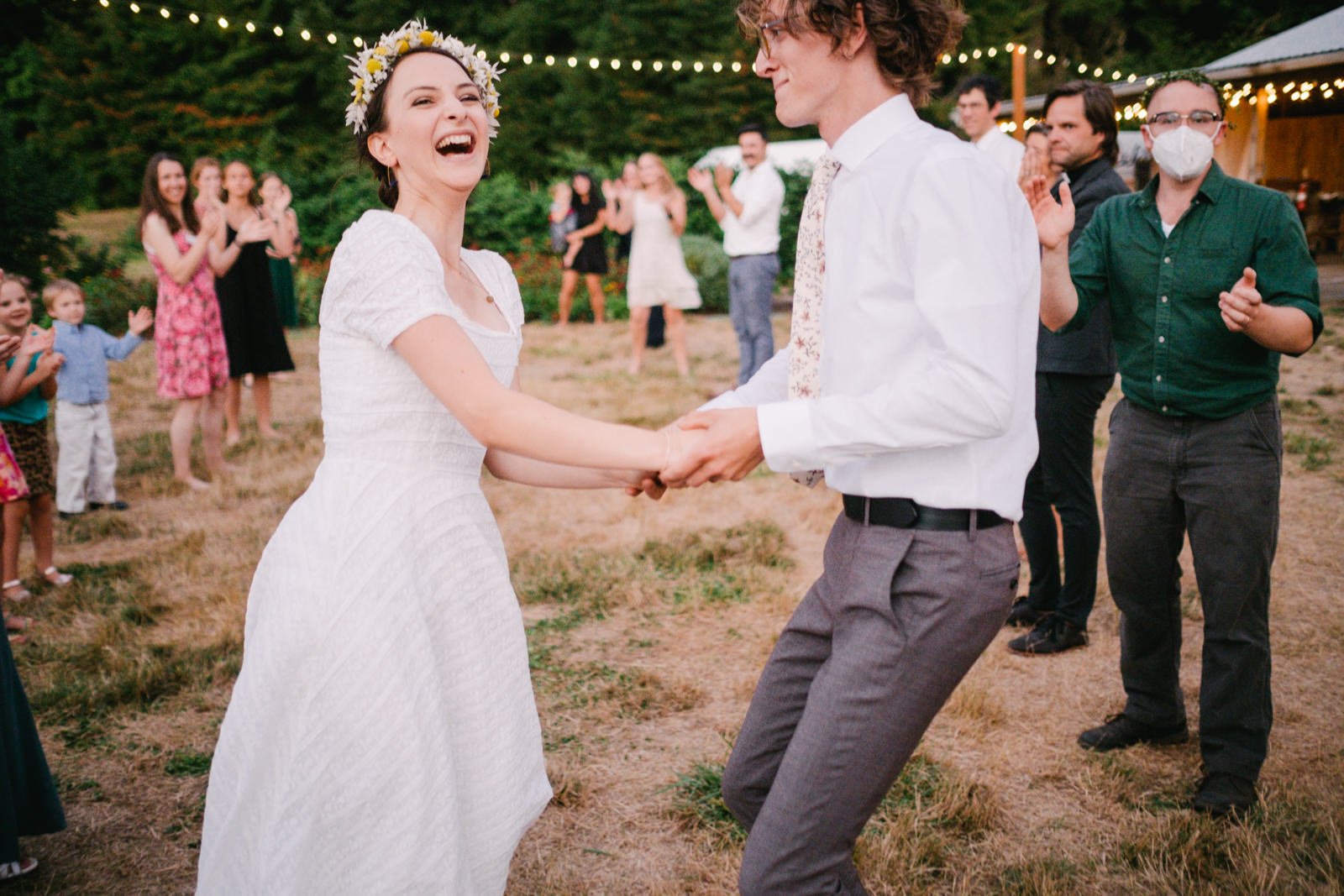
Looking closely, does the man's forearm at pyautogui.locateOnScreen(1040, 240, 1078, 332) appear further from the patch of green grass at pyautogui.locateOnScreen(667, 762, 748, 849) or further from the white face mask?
the patch of green grass at pyautogui.locateOnScreen(667, 762, 748, 849)

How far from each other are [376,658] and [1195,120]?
2892 millimetres

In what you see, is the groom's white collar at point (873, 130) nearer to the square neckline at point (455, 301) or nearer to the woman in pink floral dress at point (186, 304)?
the square neckline at point (455, 301)

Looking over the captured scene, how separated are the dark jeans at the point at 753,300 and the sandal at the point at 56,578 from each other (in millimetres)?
5148

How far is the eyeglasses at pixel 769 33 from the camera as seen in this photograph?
2.03 m

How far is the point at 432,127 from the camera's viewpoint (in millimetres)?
2312

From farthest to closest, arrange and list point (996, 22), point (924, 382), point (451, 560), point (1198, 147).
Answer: point (996, 22), point (1198, 147), point (451, 560), point (924, 382)

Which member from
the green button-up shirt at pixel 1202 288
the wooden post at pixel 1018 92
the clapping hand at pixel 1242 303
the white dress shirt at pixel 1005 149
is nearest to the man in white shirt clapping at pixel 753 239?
the wooden post at pixel 1018 92

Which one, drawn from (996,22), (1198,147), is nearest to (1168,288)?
(1198,147)

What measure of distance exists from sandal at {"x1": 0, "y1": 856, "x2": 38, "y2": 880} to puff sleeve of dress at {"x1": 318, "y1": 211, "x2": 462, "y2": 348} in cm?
210

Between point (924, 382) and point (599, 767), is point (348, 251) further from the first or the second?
point (599, 767)

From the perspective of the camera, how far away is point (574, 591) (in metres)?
5.38

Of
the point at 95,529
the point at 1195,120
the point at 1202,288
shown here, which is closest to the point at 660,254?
the point at 95,529

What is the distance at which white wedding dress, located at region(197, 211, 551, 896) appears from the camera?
2.08 metres

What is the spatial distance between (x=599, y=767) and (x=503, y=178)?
18.0 meters
